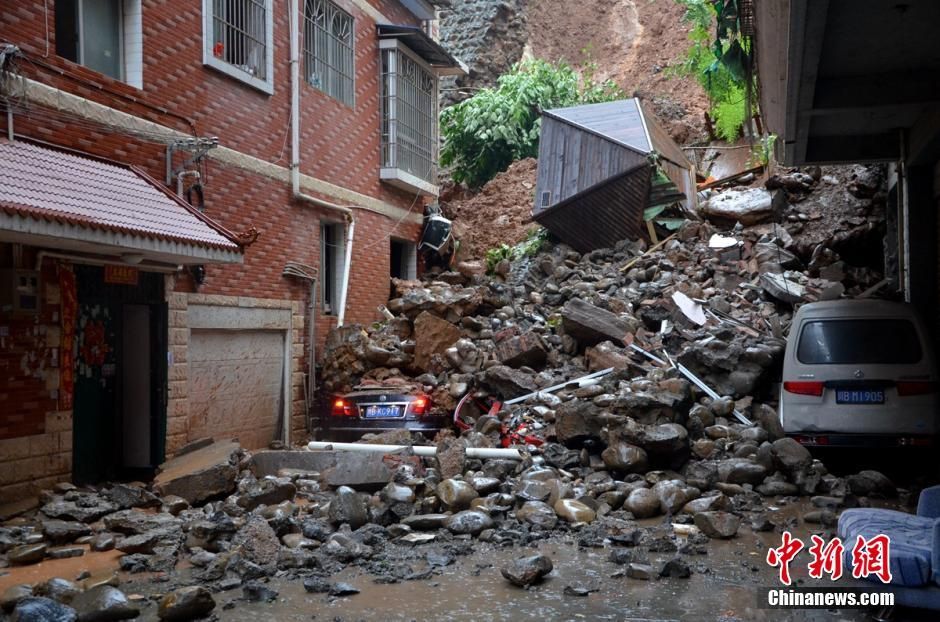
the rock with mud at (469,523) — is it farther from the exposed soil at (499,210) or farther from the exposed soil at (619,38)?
the exposed soil at (619,38)

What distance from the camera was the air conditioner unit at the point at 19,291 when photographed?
7205mm

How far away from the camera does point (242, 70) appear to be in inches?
428

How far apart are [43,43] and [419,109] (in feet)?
31.6

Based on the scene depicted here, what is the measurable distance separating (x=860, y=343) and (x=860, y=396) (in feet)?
1.98

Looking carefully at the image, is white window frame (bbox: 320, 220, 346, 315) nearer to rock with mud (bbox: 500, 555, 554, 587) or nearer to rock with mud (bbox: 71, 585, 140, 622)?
rock with mud (bbox: 500, 555, 554, 587)

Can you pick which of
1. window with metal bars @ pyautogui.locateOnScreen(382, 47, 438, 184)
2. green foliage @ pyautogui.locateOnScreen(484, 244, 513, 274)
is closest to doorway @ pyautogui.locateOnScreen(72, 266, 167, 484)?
window with metal bars @ pyautogui.locateOnScreen(382, 47, 438, 184)

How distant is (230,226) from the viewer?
10.5 meters

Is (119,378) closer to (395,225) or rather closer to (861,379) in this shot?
(395,225)

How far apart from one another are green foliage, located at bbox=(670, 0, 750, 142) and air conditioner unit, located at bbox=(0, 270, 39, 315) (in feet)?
25.6

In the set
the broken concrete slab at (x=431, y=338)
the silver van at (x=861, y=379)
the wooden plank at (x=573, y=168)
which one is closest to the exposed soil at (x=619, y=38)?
the wooden plank at (x=573, y=168)

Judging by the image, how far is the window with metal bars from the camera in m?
15.1

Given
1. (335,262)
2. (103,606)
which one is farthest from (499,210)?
(103,606)

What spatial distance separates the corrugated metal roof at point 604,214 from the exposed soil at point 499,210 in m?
3.06

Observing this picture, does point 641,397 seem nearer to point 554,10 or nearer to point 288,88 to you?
point 288,88
